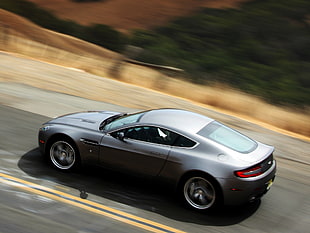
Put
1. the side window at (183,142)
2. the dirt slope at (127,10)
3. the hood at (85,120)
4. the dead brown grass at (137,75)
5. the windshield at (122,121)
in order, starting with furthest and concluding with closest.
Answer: the dirt slope at (127,10), the dead brown grass at (137,75), the hood at (85,120), the windshield at (122,121), the side window at (183,142)

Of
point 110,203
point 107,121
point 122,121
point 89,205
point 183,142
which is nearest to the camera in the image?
point 89,205

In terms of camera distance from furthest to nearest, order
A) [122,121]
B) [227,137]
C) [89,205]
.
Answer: [122,121], [227,137], [89,205]

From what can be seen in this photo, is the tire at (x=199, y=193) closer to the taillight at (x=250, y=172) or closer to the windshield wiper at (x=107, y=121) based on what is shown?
the taillight at (x=250, y=172)

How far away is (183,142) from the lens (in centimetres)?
774

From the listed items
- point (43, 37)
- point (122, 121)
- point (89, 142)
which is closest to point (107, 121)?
point (122, 121)

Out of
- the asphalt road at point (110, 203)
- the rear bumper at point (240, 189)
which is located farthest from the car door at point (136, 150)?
the rear bumper at point (240, 189)

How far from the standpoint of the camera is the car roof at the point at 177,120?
795 centimetres

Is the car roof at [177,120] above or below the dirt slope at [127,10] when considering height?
below

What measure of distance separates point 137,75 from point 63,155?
12116mm

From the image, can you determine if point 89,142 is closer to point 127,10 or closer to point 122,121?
point 122,121

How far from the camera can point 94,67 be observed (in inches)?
843

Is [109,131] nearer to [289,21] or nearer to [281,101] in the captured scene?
[281,101]

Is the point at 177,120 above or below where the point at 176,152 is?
above

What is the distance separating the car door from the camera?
7.76 meters
